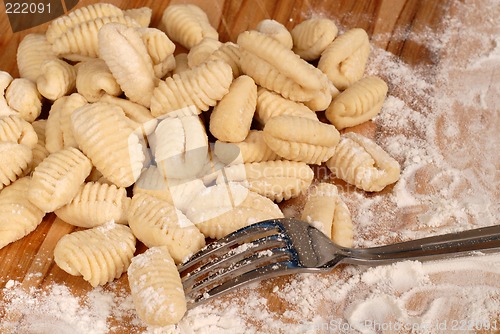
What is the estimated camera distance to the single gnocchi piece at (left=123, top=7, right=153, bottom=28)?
4.94 ft

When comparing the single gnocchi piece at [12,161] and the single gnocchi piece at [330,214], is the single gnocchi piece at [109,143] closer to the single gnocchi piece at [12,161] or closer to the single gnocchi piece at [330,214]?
the single gnocchi piece at [12,161]

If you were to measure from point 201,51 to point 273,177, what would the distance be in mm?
323

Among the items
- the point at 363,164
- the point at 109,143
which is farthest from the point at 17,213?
the point at 363,164

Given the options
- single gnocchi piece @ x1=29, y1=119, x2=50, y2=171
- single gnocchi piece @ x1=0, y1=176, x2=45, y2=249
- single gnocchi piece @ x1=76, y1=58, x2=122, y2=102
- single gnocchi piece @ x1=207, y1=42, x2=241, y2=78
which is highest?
single gnocchi piece @ x1=207, y1=42, x2=241, y2=78

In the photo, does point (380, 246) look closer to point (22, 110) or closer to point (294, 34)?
Result: point (294, 34)

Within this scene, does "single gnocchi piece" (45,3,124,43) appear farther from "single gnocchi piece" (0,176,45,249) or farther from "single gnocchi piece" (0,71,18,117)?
"single gnocchi piece" (0,176,45,249)

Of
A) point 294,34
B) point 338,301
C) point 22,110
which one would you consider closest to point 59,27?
point 22,110

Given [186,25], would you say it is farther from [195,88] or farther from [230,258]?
[230,258]

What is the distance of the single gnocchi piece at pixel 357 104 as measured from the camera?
1.35 metres

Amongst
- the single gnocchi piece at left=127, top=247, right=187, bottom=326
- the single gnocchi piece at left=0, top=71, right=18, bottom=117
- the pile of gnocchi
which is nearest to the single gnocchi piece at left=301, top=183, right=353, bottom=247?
the pile of gnocchi

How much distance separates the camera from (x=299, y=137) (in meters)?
1.21

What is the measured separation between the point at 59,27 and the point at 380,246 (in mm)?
805

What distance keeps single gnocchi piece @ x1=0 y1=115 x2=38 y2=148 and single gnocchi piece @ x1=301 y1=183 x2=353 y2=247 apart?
0.52 metres

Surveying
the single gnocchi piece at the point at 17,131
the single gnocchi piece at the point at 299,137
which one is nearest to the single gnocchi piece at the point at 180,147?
the single gnocchi piece at the point at 299,137
